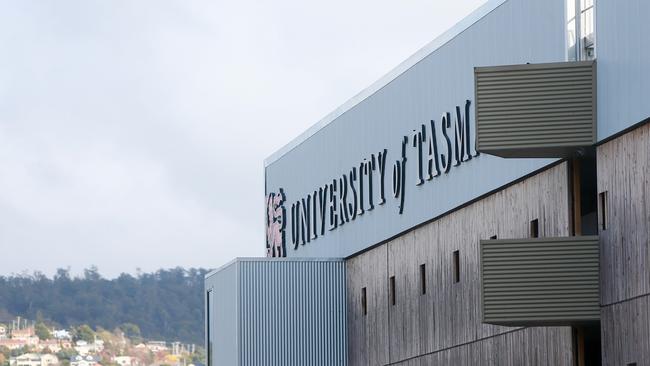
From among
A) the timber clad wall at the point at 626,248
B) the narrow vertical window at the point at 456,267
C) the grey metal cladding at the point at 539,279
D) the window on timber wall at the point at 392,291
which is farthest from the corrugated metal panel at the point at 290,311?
the timber clad wall at the point at 626,248

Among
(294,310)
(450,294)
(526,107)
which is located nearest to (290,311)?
(294,310)

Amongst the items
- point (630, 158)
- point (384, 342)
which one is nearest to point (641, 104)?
point (630, 158)

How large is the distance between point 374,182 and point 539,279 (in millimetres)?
16158

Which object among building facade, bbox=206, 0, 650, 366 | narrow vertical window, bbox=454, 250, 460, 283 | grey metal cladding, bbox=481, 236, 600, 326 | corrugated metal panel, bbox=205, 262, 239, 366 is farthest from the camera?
corrugated metal panel, bbox=205, 262, 239, 366

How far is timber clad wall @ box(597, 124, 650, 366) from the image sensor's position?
108 feet

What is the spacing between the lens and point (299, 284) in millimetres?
55562

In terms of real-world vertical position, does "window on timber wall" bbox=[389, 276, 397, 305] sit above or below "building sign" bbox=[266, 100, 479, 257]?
below

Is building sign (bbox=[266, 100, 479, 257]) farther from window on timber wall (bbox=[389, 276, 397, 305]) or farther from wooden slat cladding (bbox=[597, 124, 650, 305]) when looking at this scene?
wooden slat cladding (bbox=[597, 124, 650, 305])

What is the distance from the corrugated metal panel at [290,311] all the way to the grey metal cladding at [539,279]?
19.6 m

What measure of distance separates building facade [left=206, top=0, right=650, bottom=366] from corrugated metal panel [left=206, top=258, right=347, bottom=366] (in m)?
0.07

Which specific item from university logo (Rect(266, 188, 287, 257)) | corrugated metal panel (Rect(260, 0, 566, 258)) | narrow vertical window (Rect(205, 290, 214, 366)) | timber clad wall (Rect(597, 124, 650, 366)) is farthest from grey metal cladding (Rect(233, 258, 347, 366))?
timber clad wall (Rect(597, 124, 650, 366))

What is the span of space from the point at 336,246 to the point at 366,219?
12.5ft

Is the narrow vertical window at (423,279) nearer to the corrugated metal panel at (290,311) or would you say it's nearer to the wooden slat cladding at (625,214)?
the corrugated metal panel at (290,311)

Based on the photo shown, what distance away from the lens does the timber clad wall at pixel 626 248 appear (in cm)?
3303
